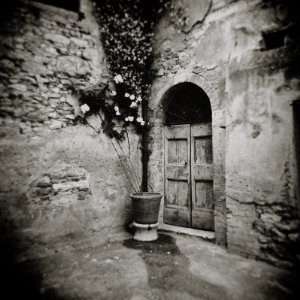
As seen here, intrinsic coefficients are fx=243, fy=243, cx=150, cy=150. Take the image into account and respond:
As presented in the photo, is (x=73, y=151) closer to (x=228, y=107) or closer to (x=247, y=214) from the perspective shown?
(x=228, y=107)

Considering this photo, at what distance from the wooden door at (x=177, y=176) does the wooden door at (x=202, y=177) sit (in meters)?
0.11

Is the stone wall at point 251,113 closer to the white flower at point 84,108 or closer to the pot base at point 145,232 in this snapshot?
the pot base at point 145,232

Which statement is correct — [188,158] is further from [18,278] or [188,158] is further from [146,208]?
[18,278]

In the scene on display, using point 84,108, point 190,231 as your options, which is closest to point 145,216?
point 190,231

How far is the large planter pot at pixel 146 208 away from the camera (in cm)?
406

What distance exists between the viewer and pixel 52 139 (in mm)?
3812

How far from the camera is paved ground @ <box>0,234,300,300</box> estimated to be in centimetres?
249

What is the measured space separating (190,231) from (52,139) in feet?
9.11

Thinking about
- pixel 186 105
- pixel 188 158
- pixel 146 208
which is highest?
pixel 186 105

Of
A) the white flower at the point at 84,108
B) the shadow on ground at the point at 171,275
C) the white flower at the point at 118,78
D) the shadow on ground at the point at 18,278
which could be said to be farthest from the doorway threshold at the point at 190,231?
the white flower at the point at 118,78

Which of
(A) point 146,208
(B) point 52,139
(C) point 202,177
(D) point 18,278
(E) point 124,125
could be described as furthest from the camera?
(E) point 124,125

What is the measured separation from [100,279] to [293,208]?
253 centimetres

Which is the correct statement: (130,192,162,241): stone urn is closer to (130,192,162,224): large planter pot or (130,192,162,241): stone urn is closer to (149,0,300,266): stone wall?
(130,192,162,224): large planter pot

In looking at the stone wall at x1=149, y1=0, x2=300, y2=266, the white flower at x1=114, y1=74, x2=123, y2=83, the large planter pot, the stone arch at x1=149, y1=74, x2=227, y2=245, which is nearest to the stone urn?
the large planter pot
